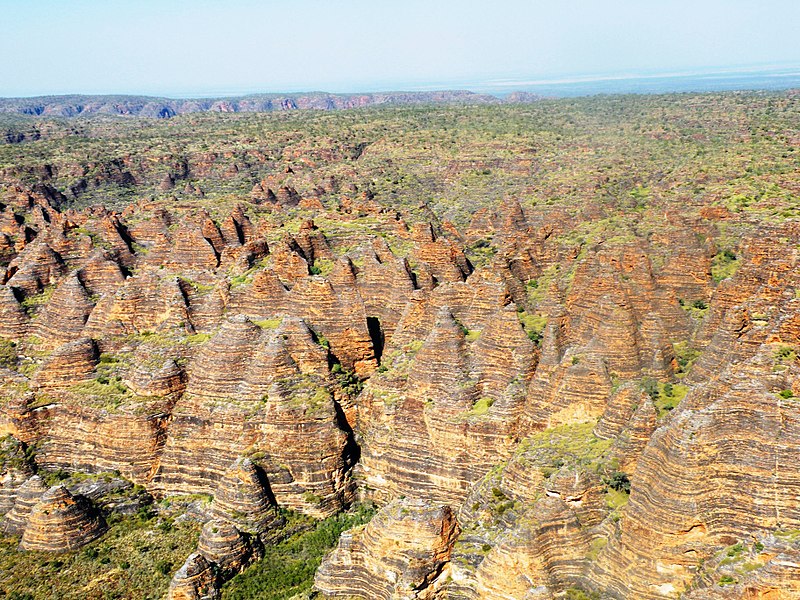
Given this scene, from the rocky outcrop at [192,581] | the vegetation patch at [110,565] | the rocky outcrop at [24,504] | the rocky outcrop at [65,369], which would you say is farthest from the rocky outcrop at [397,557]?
the rocky outcrop at [65,369]

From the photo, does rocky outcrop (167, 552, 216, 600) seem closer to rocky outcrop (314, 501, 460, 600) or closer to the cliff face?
the cliff face

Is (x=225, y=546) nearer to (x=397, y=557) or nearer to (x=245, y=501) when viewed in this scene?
(x=245, y=501)

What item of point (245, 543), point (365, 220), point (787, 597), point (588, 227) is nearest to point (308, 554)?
point (245, 543)

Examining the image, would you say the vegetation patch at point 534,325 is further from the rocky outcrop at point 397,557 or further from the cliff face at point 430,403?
the rocky outcrop at point 397,557

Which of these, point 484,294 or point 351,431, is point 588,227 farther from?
point 351,431

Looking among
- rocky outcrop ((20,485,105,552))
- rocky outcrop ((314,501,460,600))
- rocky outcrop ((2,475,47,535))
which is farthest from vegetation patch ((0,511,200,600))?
rocky outcrop ((314,501,460,600))

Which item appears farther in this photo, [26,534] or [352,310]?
[352,310]

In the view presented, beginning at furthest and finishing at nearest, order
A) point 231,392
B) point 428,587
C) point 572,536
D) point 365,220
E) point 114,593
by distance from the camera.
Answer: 1. point 365,220
2. point 231,392
3. point 114,593
4. point 428,587
5. point 572,536

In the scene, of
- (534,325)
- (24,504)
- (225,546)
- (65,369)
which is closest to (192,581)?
(225,546)
